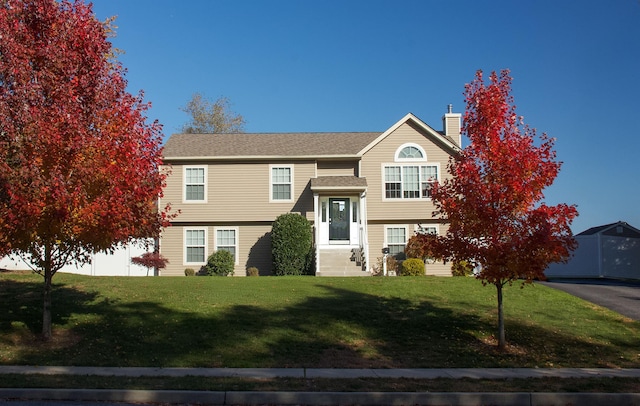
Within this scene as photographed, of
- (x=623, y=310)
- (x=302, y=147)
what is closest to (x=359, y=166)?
(x=302, y=147)

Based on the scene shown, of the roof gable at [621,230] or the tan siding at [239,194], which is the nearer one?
the tan siding at [239,194]

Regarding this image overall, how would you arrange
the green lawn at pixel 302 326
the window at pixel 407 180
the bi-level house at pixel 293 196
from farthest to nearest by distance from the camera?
the window at pixel 407 180 < the bi-level house at pixel 293 196 < the green lawn at pixel 302 326

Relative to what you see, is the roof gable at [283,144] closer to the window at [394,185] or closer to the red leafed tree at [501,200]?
the window at [394,185]

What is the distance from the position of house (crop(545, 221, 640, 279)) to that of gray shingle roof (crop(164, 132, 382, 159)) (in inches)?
468

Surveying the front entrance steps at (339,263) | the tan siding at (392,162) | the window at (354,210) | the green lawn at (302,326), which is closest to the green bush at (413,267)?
the front entrance steps at (339,263)

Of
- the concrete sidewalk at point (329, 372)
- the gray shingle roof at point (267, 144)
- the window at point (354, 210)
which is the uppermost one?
the gray shingle roof at point (267, 144)

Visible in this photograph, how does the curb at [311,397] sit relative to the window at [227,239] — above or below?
below

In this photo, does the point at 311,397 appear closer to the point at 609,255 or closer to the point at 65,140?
the point at 65,140

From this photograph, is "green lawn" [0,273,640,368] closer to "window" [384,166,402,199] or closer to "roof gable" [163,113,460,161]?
"window" [384,166,402,199]

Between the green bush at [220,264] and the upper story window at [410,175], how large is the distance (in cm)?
714

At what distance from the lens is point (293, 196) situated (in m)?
26.0

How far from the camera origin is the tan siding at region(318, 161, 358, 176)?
87.1ft

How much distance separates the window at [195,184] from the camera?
86.4 feet

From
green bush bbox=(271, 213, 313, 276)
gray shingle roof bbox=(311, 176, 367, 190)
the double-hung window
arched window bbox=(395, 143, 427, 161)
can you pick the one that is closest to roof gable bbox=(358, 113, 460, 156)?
arched window bbox=(395, 143, 427, 161)
